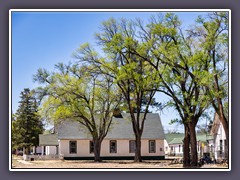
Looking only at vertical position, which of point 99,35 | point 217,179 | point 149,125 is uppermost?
point 99,35

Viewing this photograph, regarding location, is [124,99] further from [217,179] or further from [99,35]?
[217,179]

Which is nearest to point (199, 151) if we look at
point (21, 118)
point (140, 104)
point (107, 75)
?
point (140, 104)

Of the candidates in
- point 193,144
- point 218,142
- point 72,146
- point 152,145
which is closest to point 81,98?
point 152,145

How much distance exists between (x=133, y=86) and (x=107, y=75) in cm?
91

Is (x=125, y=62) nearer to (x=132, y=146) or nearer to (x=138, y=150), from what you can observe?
(x=138, y=150)

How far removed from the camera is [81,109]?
54.5 ft

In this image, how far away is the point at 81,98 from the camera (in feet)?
52.7

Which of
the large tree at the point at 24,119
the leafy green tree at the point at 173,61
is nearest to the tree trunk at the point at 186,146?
the leafy green tree at the point at 173,61

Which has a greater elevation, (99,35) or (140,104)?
(99,35)

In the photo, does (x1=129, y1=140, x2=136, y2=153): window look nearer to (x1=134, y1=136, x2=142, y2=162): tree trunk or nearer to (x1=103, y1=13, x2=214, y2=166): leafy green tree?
(x1=134, y1=136, x2=142, y2=162): tree trunk

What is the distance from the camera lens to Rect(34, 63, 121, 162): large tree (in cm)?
1291

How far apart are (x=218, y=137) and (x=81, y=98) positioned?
5.44 m

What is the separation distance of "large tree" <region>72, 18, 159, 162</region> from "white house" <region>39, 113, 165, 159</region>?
217 cm

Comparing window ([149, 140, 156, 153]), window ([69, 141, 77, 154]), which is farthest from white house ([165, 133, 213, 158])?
window ([69, 141, 77, 154])
